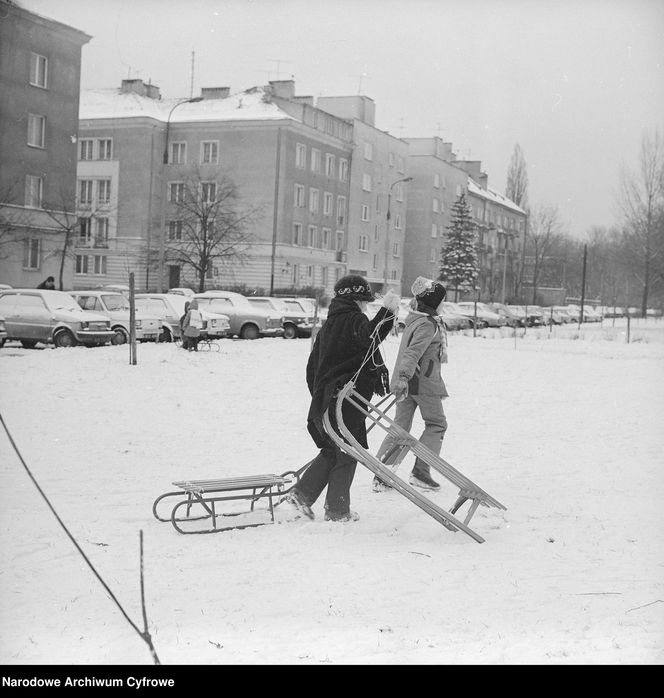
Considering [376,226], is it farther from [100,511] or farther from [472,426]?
[100,511]

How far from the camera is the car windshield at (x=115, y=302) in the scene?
23344 millimetres

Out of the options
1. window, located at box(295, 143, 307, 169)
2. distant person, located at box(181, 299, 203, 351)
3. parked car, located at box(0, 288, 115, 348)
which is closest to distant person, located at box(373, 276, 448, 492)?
distant person, located at box(181, 299, 203, 351)

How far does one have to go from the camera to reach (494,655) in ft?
14.0

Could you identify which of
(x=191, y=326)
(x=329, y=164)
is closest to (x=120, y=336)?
(x=191, y=326)

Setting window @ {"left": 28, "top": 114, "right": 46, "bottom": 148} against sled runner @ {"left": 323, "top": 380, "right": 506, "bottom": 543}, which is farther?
window @ {"left": 28, "top": 114, "right": 46, "bottom": 148}

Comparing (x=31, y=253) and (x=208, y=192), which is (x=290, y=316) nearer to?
(x=31, y=253)

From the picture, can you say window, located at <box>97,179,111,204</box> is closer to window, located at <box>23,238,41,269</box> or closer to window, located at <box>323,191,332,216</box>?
window, located at <box>323,191,332,216</box>

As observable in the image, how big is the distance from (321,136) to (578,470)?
5016 centimetres

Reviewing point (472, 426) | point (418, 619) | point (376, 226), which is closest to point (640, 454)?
point (472, 426)

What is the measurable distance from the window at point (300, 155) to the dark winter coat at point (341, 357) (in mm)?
48853

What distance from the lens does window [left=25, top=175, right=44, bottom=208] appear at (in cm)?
3956

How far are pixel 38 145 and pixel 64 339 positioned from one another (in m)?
21.8

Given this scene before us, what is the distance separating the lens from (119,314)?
75.6ft

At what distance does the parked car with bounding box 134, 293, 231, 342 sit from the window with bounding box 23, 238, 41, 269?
15.5 m
